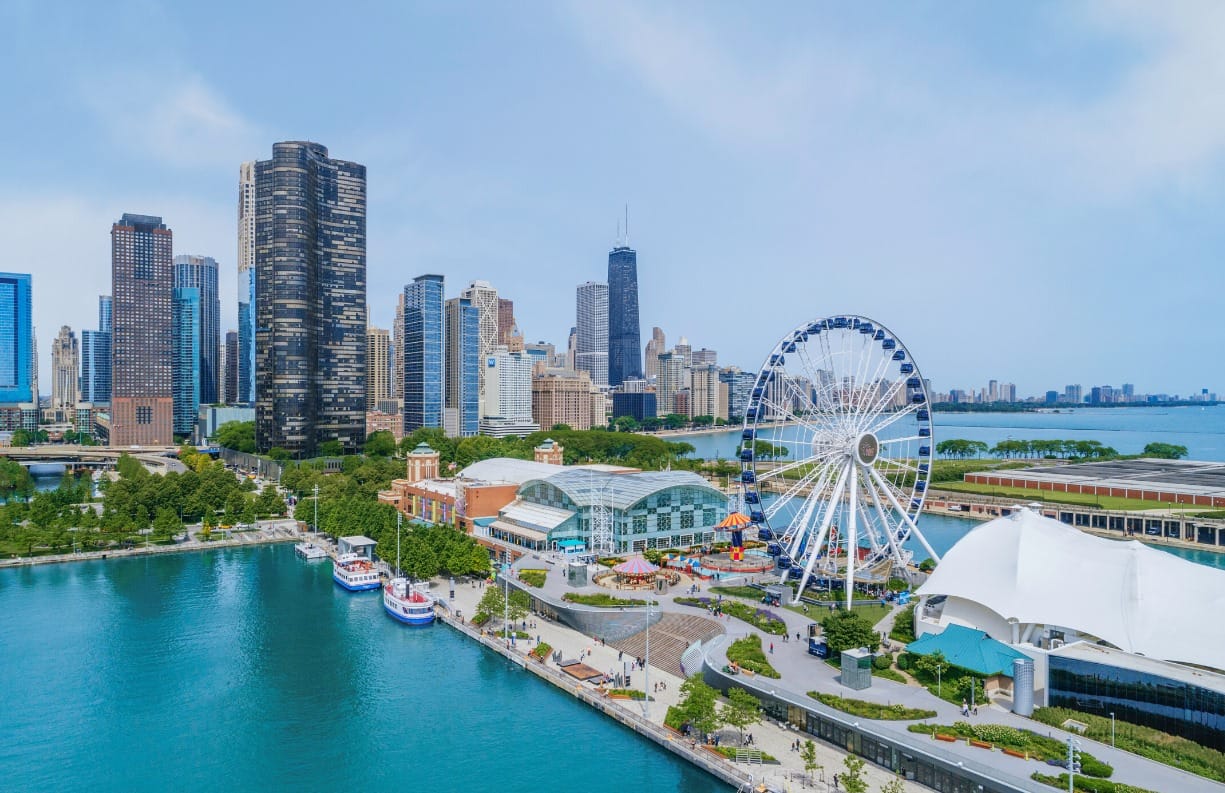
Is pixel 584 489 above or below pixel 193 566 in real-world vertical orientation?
above

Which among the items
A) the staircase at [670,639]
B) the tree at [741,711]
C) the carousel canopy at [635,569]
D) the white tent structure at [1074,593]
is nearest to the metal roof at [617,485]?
the carousel canopy at [635,569]

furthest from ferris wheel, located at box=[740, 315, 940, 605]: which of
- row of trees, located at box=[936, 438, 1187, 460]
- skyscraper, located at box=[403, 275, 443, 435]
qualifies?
skyscraper, located at box=[403, 275, 443, 435]

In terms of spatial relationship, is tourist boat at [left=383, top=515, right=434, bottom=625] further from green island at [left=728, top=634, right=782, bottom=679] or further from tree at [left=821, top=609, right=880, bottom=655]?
tree at [left=821, top=609, right=880, bottom=655]

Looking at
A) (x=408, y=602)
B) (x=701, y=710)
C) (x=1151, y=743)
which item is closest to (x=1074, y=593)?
(x=1151, y=743)

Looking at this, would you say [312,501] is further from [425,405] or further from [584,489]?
[425,405]

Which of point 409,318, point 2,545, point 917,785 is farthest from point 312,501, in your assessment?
point 409,318
